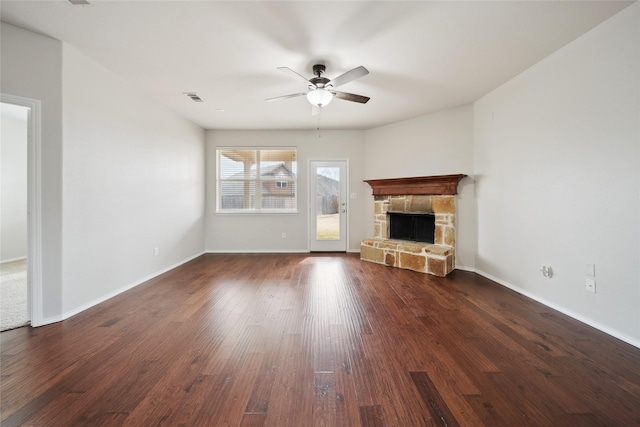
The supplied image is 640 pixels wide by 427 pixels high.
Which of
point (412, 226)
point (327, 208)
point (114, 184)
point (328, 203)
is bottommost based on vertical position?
point (412, 226)

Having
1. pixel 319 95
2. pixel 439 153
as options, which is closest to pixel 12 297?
pixel 319 95

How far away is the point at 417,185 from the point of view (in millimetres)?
4434

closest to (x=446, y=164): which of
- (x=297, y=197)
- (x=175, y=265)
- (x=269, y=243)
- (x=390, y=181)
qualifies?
(x=390, y=181)

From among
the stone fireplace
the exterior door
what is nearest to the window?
the exterior door

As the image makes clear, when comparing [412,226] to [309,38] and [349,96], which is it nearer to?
[349,96]

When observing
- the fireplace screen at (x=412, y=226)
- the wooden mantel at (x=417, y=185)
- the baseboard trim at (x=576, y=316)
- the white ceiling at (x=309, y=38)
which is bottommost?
the baseboard trim at (x=576, y=316)

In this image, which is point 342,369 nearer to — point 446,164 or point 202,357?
point 202,357

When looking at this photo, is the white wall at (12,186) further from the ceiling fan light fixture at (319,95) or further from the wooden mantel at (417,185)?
the wooden mantel at (417,185)

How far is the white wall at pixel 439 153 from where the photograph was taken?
405 cm

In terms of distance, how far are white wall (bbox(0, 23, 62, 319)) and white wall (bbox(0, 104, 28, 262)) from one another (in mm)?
3383

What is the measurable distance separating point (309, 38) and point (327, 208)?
11.4 ft

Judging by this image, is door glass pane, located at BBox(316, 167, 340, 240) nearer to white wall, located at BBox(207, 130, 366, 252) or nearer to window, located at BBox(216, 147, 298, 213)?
white wall, located at BBox(207, 130, 366, 252)

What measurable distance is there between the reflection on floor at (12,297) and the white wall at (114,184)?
40cm

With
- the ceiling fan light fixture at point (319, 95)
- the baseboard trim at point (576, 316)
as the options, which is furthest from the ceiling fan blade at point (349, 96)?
the baseboard trim at point (576, 316)
